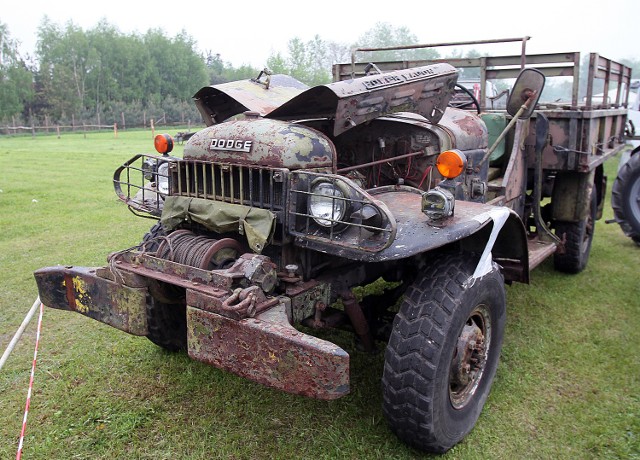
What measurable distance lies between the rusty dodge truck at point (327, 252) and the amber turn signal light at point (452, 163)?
0.01 m

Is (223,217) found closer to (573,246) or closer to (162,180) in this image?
(162,180)

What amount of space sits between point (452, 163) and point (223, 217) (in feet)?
4.33

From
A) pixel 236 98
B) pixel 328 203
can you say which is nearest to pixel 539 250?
pixel 328 203

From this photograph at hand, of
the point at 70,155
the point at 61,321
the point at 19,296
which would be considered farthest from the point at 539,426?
the point at 70,155

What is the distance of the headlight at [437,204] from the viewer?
292cm

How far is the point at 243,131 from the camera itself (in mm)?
3375

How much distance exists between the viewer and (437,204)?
293cm

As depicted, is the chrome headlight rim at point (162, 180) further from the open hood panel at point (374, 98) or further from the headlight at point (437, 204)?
the headlight at point (437, 204)

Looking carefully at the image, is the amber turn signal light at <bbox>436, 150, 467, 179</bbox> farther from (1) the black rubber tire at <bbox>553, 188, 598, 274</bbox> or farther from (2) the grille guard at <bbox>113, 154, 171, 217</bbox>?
(1) the black rubber tire at <bbox>553, 188, 598, 274</bbox>

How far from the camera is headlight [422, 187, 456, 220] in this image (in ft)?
9.57

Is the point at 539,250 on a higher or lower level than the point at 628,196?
lower

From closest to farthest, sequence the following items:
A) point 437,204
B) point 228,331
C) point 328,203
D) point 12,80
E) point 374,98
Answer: point 228,331
point 437,204
point 328,203
point 374,98
point 12,80

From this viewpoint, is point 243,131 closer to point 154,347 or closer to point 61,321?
point 154,347

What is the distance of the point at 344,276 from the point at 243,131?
106cm
